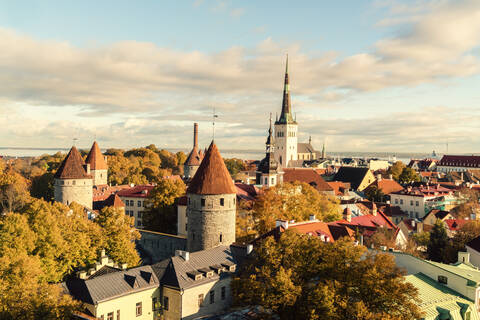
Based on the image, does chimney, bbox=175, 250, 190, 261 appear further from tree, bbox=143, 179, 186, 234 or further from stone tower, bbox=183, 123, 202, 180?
stone tower, bbox=183, 123, 202, 180

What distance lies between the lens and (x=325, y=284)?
24109 mm

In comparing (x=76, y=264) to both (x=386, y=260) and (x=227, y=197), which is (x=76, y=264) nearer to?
(x=227, y=197)

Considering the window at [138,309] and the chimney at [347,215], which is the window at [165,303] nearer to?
the window at [138,309]

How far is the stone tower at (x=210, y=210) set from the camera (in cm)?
3688

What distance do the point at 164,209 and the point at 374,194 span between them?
4711cm

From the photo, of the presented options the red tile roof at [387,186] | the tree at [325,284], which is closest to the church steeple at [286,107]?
the red tile roof at [387,186]

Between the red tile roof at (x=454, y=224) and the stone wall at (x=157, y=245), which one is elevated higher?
the red tile roof at (x=454, y=224)

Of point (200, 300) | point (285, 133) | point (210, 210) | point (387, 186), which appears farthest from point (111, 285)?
point (285, 133)

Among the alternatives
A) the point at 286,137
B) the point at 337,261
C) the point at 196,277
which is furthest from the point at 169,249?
the point at 286,137

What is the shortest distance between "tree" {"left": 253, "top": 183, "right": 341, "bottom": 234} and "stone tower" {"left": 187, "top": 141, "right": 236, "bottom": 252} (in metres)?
7.97

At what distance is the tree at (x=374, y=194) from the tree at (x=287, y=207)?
1164 inches

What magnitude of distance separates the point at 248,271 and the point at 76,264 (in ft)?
43.9

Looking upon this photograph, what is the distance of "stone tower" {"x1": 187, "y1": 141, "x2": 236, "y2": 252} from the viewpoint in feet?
121

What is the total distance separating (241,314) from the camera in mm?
27969
